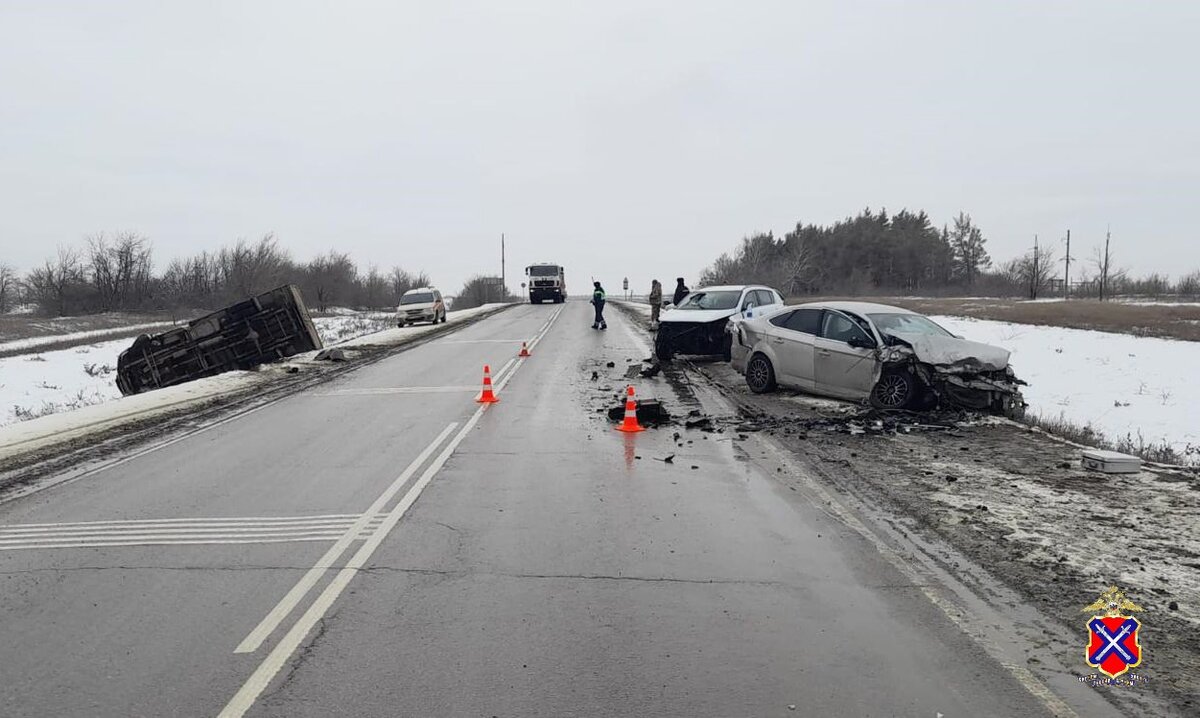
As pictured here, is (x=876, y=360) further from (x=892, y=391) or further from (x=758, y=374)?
(x=758, y=374)

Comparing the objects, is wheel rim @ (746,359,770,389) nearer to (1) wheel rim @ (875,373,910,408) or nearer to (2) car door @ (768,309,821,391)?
(2) car door @ (768,309,821,391)

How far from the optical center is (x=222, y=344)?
878 inches

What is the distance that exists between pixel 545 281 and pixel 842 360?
49138 mm

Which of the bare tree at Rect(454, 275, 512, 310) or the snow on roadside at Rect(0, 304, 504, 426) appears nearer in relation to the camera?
the snow on roadside at Rect(0, 304, 504, 426)

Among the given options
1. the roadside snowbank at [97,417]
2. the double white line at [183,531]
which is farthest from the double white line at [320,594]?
the roadside snowbank at [97,417]

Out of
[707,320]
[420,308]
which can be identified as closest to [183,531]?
[707,320]

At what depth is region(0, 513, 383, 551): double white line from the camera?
604cm

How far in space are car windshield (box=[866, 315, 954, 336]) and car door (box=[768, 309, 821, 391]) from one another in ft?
3.49

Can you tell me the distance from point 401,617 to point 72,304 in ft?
279

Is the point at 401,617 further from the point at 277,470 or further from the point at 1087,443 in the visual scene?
the point at 1087,443

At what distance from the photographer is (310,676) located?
3830 millimetres

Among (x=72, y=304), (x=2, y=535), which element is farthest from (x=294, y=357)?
(x=72, y=304)

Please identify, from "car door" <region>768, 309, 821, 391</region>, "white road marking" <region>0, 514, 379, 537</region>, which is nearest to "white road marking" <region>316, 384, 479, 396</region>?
"car door" <region>768, 309, 821, 391</region>

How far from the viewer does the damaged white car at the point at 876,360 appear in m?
10.9
